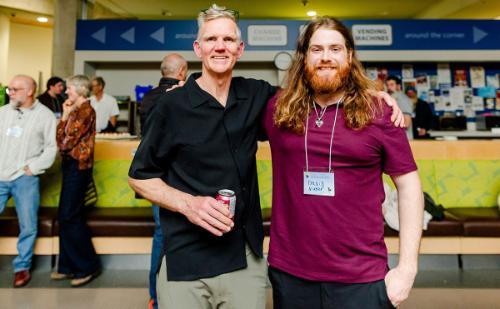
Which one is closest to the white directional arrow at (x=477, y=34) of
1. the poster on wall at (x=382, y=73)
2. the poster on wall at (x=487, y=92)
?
the poster on wall at (x=487, y=92)

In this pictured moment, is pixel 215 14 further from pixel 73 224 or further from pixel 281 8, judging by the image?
pixel 281 8

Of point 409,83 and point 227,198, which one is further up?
point 409,83

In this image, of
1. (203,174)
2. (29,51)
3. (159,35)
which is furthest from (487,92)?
(29,51)

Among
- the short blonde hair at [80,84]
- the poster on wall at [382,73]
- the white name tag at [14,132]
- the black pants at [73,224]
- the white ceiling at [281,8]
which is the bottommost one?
the black pants at [73,224]

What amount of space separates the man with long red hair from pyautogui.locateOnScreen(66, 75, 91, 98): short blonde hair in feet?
7.89

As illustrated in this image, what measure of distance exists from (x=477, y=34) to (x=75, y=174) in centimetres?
725

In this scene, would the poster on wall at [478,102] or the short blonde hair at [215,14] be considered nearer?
the short blonde hair at [215,14]

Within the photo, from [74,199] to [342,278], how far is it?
263cm

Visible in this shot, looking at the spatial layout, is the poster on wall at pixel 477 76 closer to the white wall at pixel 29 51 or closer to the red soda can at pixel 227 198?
the red soda can at pixel 227 198

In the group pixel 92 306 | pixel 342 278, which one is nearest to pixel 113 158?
pixel 92 306

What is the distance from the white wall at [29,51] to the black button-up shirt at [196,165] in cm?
1132

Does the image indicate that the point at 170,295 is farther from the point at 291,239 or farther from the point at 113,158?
the point at 113,158

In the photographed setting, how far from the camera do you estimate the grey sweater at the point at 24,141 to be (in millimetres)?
3115

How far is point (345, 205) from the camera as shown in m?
1.14
